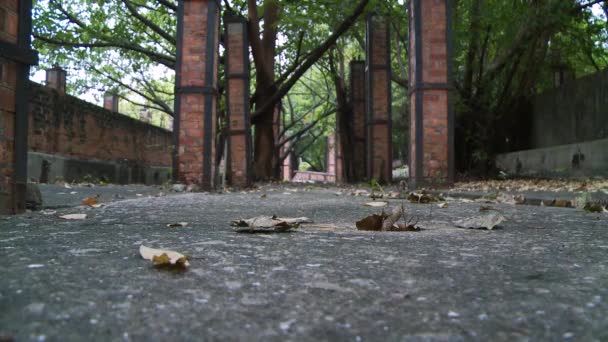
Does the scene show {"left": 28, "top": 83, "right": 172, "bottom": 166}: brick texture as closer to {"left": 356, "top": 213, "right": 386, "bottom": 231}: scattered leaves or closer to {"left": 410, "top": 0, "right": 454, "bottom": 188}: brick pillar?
{"left": 410, "top": 0, "right": 454, "bottom": 188}: brick pillar

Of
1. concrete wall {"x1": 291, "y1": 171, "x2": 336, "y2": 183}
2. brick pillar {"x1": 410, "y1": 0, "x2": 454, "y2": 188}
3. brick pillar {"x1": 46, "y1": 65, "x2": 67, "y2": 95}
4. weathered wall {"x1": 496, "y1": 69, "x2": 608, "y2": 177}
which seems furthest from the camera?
concrete wall {"x1": 291, "y1": 171, "x2": 336, "y2": 183}

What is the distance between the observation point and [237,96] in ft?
34.8

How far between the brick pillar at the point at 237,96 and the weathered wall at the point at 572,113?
6.88 meters

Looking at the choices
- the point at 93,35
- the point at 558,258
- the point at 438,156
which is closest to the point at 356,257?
the point at 558,258

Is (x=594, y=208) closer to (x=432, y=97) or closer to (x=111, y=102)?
(x=432, y=97)

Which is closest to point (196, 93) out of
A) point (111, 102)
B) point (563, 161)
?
point (563, 161)

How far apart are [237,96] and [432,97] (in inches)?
198

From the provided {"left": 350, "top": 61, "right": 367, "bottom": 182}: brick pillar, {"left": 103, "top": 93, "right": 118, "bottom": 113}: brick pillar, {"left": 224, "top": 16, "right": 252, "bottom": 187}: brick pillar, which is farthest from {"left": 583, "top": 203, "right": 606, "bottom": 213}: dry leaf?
{"left": 103, "top": 93, "right": 118, "bottom": 113}: brick pillar

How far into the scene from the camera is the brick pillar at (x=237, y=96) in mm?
10172

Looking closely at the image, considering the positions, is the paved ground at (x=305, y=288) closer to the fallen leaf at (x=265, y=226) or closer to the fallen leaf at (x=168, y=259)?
the fallen leaf at (x=168, y=259)

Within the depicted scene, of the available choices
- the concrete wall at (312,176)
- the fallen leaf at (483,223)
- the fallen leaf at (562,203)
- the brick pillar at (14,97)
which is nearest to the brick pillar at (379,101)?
the fallen leaf at (562,203)

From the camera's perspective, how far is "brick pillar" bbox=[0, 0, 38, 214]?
2594 millimetres

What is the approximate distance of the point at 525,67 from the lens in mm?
11172

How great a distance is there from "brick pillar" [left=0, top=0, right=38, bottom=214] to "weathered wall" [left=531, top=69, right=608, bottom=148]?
9407mm
